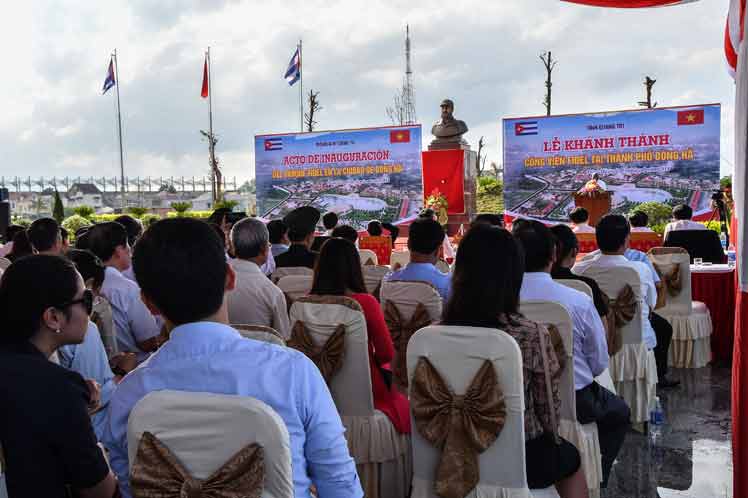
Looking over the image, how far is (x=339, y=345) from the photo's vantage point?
108 inches

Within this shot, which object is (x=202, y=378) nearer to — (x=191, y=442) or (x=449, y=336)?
(x=191, y=442)

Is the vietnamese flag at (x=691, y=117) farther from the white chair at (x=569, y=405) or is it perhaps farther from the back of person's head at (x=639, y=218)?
the white chair at (x=569, y=405)

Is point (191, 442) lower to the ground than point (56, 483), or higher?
higher

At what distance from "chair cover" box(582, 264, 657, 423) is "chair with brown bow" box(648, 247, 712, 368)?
1.40m

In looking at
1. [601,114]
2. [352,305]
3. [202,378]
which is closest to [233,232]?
[352,305]

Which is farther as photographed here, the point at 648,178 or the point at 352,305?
the point at 648,178

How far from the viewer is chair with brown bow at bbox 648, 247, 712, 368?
5.18 metres

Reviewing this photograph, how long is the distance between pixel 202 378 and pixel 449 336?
89cm

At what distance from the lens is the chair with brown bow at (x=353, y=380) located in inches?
109

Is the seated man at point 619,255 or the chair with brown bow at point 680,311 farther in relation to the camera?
the chair with brown bow at point 680,311

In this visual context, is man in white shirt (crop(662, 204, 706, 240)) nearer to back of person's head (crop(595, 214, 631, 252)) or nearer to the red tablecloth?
the red tablecloth

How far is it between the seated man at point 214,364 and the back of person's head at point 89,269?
4.89ft

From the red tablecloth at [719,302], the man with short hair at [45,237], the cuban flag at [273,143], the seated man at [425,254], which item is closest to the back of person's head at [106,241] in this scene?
the man with short hair at [45,237]

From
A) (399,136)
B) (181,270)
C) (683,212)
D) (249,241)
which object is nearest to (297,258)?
(249,241)
